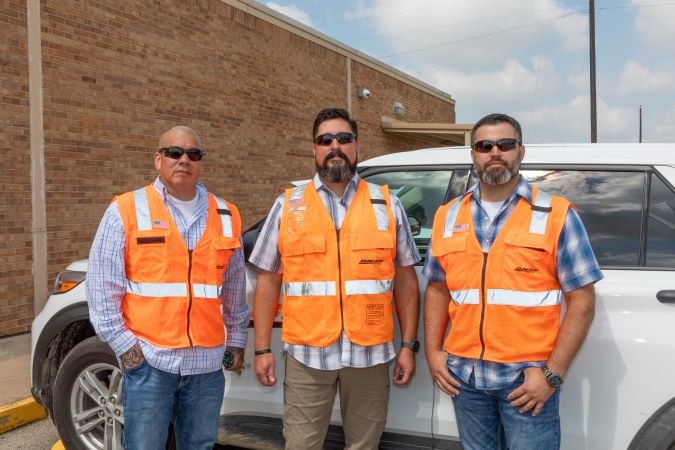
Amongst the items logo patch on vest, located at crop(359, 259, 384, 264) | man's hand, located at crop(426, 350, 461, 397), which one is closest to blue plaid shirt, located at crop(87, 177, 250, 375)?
logo patch on vest, located at crop(359, 259, 384, 264)

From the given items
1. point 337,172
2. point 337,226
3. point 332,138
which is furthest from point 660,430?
point 332,138

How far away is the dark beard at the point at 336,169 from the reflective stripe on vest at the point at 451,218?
0.46 m

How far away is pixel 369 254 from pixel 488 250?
1.56 feet

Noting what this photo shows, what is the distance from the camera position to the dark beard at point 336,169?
99.0 inches

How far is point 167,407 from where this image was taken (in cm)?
244

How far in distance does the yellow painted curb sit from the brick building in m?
2.43

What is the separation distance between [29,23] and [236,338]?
574cm

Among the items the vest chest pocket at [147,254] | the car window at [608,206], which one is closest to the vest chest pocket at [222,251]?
the vest chest pocket at [147,254]

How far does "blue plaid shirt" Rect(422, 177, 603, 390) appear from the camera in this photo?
213 centimetres

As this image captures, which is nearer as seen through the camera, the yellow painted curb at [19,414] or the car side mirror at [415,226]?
the car side mirror at [415,226]

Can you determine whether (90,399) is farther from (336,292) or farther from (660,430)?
(660,430)

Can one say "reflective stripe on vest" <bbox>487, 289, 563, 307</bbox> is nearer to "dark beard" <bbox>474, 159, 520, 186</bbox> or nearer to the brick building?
"dark beard" <bbox>474, 159, 520, 186</bbox>

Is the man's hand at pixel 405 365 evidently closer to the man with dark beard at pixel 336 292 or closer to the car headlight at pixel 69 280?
the man with dark beard at pixel 336 292

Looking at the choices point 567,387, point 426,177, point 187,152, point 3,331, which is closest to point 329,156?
point 187,152
